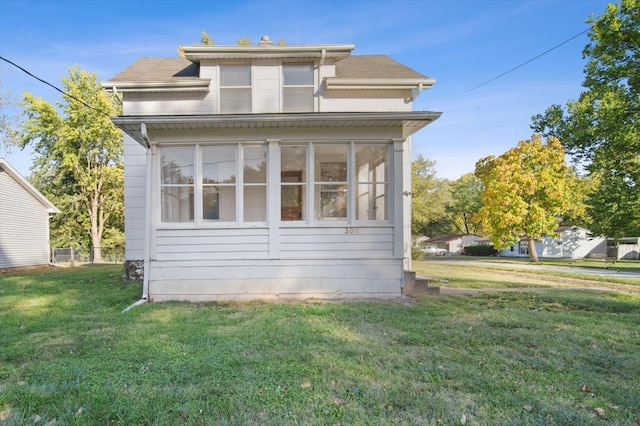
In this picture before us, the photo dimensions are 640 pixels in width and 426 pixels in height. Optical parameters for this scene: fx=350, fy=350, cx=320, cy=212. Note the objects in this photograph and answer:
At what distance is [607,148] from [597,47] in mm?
4264

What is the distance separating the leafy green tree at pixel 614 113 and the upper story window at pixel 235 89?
12883 mm

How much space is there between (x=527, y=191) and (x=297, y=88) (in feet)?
69.7

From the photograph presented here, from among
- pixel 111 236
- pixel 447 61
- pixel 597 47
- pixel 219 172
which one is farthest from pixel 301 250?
pixel 111 236

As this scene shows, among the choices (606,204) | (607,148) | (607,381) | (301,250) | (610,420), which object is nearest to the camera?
(610,420)

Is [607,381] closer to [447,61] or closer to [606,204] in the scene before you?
[447,61]

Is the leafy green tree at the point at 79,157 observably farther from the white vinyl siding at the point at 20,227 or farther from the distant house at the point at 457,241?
the distant house at the point at 457,241

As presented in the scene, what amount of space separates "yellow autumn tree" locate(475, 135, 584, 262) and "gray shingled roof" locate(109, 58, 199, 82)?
2229 centimetres

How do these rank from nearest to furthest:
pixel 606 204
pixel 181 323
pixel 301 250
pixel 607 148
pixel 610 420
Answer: pixel 610 420
pixel 181 323
pixel 301 250
pixel 607 148
pixel 606 204

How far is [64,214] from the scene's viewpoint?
96.4 ft

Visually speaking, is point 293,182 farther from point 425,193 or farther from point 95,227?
point 425,193

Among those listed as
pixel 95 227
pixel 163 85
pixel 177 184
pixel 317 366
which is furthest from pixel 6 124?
pixel 317 366

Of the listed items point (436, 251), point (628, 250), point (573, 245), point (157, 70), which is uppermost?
point (157, 70)

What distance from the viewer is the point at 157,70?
1094cm

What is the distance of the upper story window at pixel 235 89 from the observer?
10.3 meters
